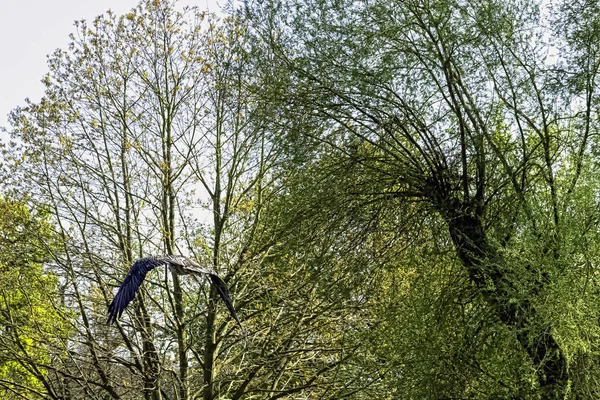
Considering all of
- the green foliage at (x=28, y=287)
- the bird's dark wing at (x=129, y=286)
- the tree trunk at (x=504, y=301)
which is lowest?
the tree trunk at (x=504, y=301)

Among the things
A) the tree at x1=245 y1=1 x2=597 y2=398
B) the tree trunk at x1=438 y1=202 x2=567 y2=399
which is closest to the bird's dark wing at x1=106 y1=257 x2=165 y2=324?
the tree at x1=245 y1=1 x2=597 y2=398

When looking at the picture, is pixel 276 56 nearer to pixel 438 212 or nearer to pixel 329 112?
pixel 329 112

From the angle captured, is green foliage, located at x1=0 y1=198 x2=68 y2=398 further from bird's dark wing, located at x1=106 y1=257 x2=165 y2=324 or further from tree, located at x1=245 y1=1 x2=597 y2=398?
tree, located at x1=245 y1=1 x2=597 y2=398

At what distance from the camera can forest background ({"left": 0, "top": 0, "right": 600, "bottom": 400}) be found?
6191 millimetres

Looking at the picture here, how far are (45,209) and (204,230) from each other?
2.40 metres

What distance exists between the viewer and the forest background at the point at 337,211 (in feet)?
20.3

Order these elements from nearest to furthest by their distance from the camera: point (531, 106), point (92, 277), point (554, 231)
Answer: point (554, 231) < point (531, 106) < point (92, 277)

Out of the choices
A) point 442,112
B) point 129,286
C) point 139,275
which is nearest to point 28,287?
point 129,286

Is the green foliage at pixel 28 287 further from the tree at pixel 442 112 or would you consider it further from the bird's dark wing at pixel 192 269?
the tree at pixel 442 112

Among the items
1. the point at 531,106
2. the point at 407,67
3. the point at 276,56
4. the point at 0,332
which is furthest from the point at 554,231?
the point at 0,332

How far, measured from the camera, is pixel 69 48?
10484mm

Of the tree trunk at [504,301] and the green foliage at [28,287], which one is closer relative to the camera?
the tree trunk at [504,301]

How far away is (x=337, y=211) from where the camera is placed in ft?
25.6

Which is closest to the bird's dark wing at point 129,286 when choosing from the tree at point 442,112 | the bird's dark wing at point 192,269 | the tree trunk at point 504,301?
the bird's dark wing at point 192,269
